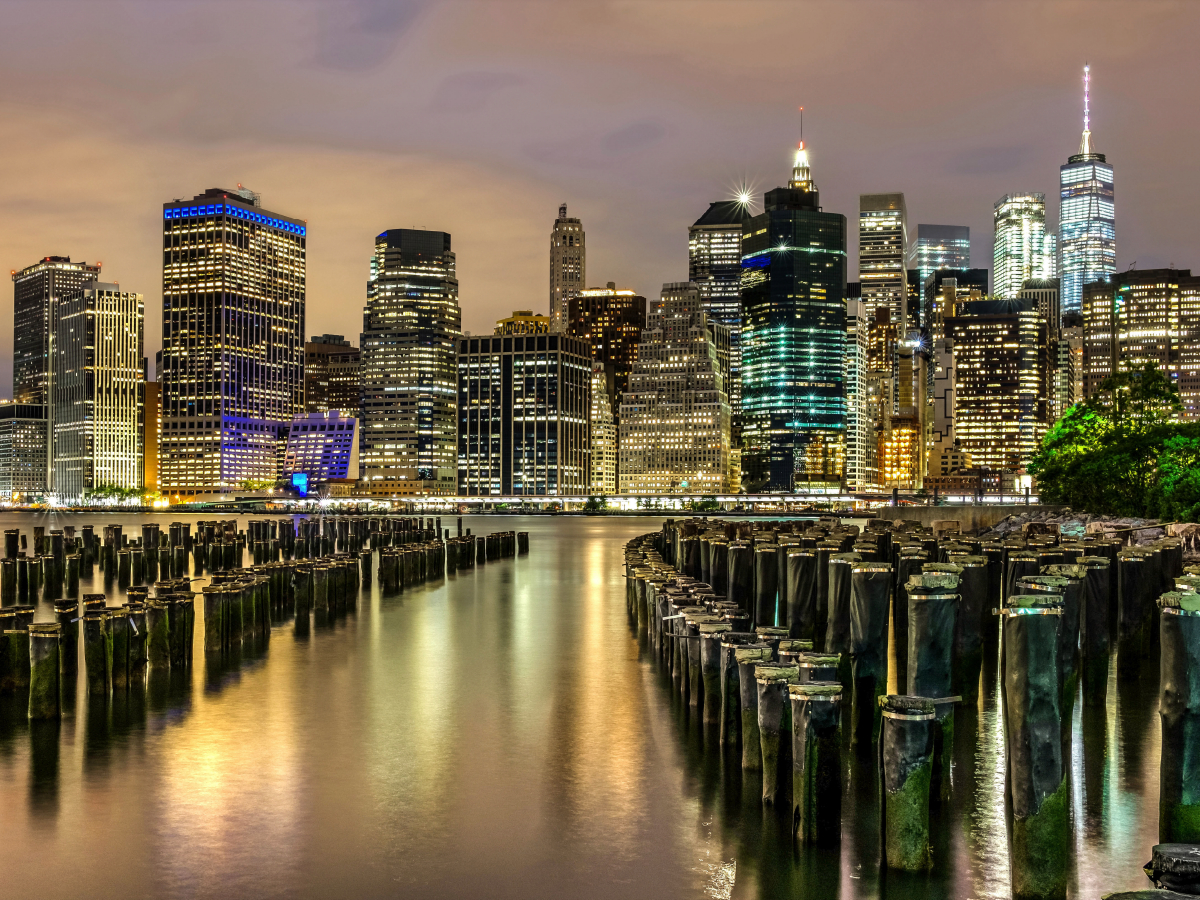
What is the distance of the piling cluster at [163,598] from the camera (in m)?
20.7

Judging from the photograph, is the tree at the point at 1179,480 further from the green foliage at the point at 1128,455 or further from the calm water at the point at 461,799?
the calm water at the point at 461,799

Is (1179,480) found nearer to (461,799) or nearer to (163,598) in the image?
(163,598)

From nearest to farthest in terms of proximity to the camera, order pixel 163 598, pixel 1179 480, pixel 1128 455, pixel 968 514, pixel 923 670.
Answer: pixel 923 670 < pixel 163 598 < pixel 1179 480 < pixel 1128 455 < pixel 968 514

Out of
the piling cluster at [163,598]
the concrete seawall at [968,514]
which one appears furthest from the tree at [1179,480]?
the piling cluster at [163,598]

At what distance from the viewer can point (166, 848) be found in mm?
13086

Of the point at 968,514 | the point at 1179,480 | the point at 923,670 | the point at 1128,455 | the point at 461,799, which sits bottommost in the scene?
the point at 461,799

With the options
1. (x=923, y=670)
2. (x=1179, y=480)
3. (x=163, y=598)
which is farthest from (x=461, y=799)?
Answer: (x=1179, y=480)

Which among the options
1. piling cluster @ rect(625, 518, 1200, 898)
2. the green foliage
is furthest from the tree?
piling cluster @ rect(625, 518, 1200, 898)

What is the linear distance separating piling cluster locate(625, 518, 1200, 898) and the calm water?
56 centimetres

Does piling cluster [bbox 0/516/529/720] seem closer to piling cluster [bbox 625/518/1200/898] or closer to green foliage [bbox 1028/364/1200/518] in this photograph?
piling cluster [bbox 625/518/1200/898]

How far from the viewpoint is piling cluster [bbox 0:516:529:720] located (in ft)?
68.0

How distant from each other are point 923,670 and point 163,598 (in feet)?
54.4

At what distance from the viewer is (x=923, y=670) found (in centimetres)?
1340

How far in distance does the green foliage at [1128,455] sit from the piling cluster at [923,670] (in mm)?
34594
